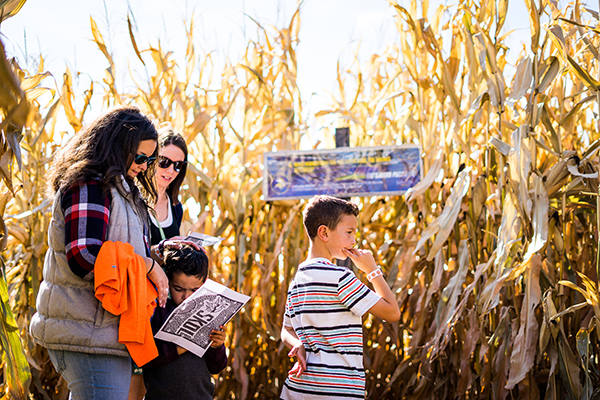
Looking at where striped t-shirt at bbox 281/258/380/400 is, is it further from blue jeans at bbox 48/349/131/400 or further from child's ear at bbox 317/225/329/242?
blue jeans at bbox 48/349/131/400

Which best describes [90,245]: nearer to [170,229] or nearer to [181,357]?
[181,357]

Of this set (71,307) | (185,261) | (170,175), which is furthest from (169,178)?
(71,307)

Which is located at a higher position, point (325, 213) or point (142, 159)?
point (142, 159)

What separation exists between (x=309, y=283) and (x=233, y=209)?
123 centimetres

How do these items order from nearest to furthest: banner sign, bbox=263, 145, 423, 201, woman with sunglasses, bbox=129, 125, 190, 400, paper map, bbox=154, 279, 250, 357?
paper map, bbox=154, 279, 250, 357 < woman with sunglasses, bbox=129, 125, 190, 400 < banner sign, bbox=263, 145, 423, 201

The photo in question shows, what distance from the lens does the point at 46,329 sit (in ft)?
4.18

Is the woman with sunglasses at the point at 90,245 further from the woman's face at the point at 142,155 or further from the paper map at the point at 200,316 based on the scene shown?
the paper map at the point at 200,316

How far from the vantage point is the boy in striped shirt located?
5.26 ft

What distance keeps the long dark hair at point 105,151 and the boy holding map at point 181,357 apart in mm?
314

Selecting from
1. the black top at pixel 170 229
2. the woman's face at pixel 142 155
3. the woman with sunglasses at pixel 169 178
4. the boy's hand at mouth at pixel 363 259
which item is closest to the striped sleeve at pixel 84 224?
the woman's face at pixel 142 155

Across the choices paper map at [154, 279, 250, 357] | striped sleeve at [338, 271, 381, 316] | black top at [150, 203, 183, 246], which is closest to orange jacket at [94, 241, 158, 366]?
paper map at [154, 279, 250, 357]

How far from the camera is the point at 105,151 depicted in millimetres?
1366

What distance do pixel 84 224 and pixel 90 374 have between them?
35cm

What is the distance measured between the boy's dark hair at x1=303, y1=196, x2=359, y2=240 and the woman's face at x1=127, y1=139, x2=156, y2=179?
0.57 meters
